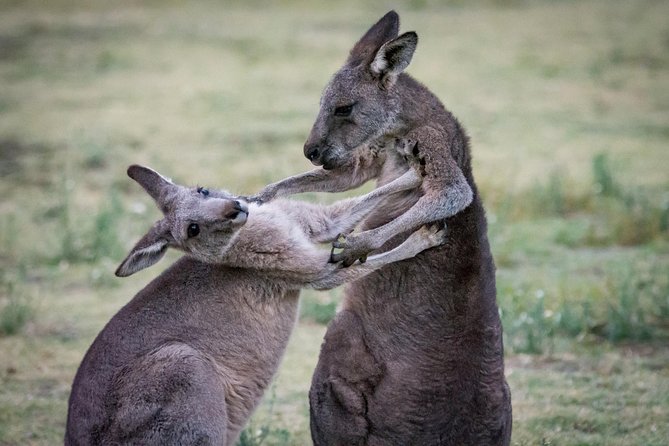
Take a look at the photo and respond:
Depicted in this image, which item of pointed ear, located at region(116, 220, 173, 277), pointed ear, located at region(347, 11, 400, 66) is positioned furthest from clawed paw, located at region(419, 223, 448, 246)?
pointed ear, located at region(116, 220, 173, 277)

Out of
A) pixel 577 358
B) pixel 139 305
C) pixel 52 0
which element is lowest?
pixel 577 358

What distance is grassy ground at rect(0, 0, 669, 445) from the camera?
343 inches

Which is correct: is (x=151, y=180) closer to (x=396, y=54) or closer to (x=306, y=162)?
(x=396, y=54)

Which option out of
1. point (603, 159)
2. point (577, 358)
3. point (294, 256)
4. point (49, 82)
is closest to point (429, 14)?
point (49, 82)

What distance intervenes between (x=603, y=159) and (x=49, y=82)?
31.0ft

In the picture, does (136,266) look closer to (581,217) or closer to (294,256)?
(294,256)

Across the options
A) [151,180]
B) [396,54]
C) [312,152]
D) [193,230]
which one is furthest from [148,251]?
[396,54]

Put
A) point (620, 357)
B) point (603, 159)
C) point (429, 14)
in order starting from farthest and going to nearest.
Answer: point (429, 14)
point (603, 159)
point (620, 357)

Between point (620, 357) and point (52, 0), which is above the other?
point (52, 0)

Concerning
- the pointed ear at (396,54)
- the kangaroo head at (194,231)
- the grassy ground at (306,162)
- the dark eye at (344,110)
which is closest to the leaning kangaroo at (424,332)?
the pointed ear at (396,54)

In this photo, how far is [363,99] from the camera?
651cm

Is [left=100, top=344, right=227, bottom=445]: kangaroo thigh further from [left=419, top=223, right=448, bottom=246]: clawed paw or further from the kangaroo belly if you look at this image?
[left=419, top=223, right=448, bottom=246]: clawed paw

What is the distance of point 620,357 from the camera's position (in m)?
8.98

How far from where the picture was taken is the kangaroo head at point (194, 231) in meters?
6.25
